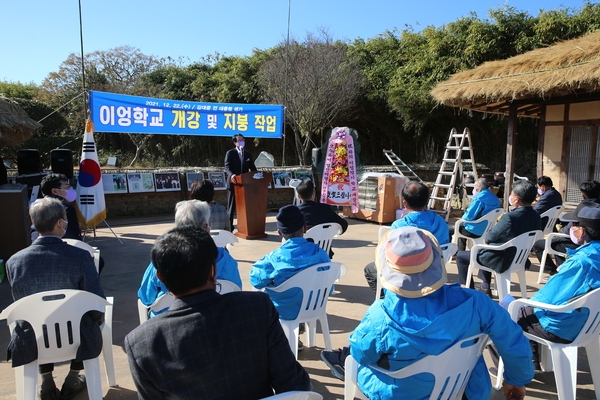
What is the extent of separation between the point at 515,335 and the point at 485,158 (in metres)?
13.7

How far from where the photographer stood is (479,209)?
528cm

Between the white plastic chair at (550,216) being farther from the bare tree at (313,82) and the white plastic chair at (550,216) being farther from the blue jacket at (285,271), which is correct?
the bare tree at (313,82)

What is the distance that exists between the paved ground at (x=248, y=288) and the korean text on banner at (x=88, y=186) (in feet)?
1.79

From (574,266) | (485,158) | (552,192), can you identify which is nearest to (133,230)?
(552,192)

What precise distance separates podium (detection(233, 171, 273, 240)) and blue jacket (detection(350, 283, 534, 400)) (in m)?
5.75

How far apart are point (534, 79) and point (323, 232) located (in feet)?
13.8

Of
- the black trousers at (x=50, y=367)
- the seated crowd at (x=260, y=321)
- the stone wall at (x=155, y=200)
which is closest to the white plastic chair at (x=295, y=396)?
the seated crowd at (x=260, y=321)

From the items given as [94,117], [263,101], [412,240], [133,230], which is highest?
[263,101]

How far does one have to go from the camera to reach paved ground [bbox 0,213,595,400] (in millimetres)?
2975

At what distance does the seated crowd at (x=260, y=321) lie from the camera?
53.2 inches

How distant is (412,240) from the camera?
5.55 ft

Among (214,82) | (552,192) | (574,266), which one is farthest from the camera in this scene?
(214,82)

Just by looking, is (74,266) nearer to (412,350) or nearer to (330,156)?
(412,350)

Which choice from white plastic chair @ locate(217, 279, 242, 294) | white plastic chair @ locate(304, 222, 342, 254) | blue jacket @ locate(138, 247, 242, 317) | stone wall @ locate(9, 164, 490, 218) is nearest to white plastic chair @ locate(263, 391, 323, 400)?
white plastic chair @ locate(217, 279, 242, 294)
